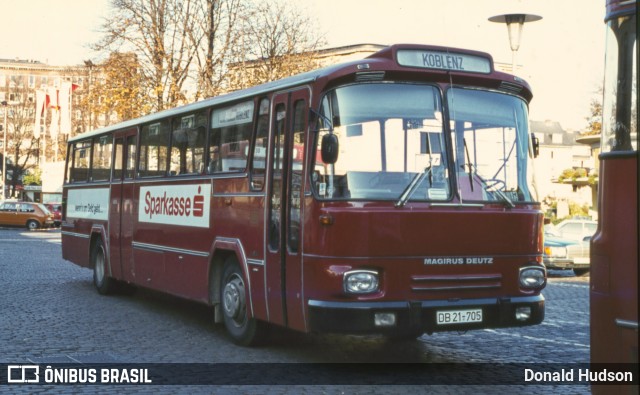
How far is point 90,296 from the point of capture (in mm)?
16672

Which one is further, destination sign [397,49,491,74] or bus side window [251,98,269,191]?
bus side window [251,98,269,191]

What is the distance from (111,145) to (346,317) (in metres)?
9.35

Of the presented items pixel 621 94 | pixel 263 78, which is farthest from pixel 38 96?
pixel 621 94

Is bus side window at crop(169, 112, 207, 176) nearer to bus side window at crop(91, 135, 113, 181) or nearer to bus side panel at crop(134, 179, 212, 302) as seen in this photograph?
bus side panel at crop(134, 179, 212, 302)

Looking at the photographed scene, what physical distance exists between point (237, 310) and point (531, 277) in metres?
3.46

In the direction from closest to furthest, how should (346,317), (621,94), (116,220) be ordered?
(621,94), (346,317), (116,220)

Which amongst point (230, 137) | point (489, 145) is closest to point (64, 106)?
point (230, 137)

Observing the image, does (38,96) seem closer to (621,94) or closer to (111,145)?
(111,145)

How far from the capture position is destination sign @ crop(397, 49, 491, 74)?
9.27m

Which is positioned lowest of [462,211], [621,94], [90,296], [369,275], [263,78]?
[90,296]

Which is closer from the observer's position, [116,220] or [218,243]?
[218,243]

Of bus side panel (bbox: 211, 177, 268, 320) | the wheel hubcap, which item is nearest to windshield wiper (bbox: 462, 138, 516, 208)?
bus side panel (bbox: 211, 177, 268, 320)

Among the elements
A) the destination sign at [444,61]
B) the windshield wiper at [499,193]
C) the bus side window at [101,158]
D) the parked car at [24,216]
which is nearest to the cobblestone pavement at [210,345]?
the windshield wiper at [499,193]

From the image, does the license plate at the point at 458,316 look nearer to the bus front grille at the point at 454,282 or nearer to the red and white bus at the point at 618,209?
the bus front grille at the point at 454,282
